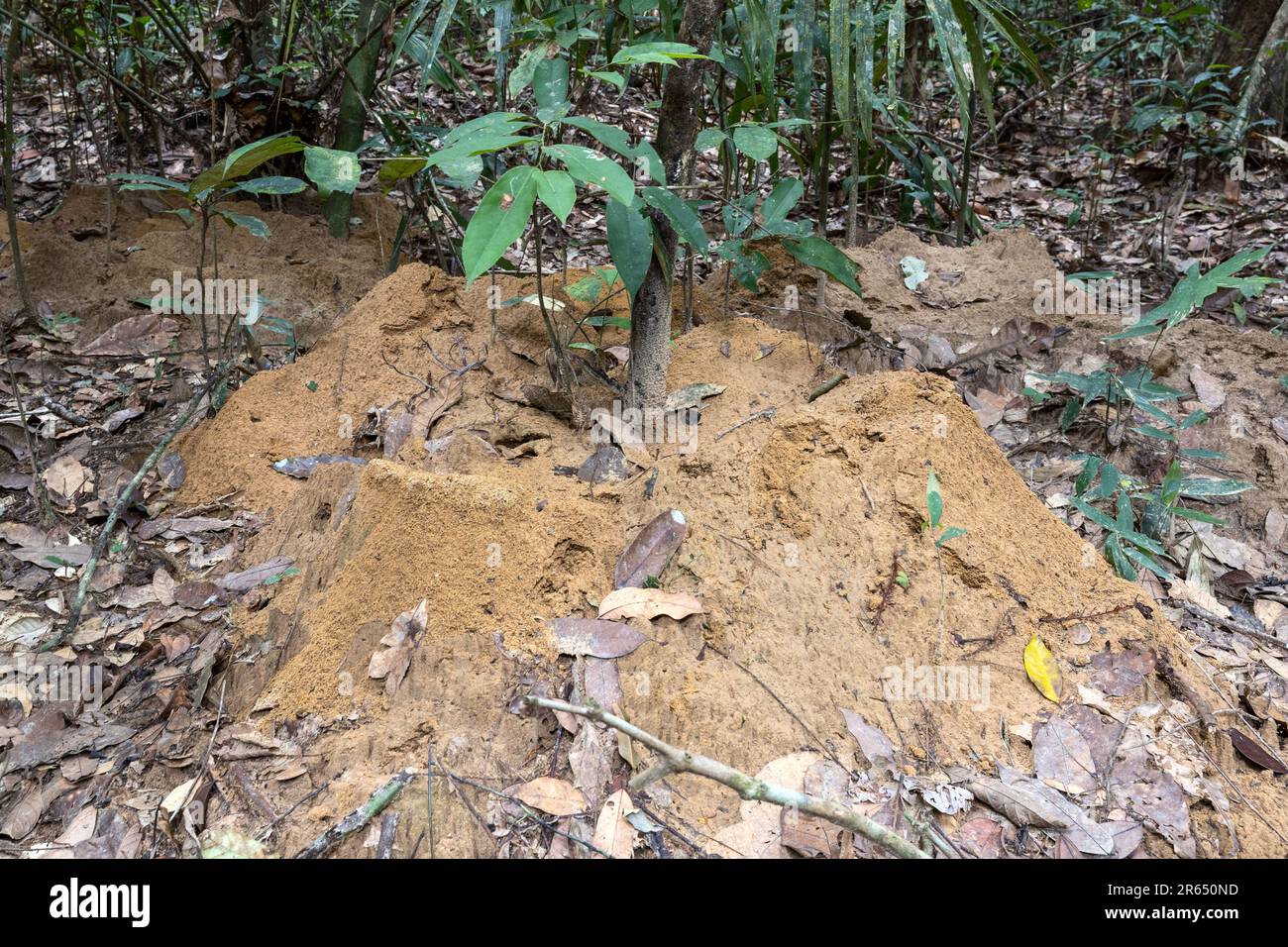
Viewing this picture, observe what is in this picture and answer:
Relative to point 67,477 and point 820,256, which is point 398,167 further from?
point 67,477

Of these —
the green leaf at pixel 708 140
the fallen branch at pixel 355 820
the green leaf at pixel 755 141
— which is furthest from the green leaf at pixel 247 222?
the fallen branch at pixel 355 820

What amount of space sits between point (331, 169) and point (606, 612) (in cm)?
120

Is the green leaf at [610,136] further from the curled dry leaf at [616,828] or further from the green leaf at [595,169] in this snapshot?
the curled dry leaf at [616,828]

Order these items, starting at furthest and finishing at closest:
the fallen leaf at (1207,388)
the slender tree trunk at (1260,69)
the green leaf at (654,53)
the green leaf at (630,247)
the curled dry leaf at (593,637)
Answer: the slender tree trunk at (1260,69) → the fallen leaf at (1207,388) → the green leaf at (630,247) → the curled dry leaf at (593,637) → the green leaf at (654,53)

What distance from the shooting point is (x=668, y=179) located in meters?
2.41

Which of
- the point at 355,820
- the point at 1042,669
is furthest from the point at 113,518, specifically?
the point at 1042,669

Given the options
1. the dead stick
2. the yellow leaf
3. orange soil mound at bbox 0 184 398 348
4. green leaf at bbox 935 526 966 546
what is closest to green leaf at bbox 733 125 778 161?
green leaf at bbox 935 526 966 546

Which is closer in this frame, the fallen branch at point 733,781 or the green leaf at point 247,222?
the fallen branch at point 733,781

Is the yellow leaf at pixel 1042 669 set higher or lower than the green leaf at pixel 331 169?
lower

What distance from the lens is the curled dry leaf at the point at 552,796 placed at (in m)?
1.70

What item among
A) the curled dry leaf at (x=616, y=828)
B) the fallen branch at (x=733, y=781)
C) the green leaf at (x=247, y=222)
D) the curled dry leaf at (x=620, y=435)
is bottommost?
the curled dry leaf at (x=616, y=828)

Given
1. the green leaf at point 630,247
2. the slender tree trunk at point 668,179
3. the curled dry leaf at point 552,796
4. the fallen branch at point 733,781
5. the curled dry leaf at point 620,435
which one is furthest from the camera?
the curled dry leaf at point 620,435

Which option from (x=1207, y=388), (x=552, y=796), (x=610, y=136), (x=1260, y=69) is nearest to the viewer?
(x=552, y=796)

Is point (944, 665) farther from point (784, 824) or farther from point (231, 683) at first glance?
point (231, 683)
